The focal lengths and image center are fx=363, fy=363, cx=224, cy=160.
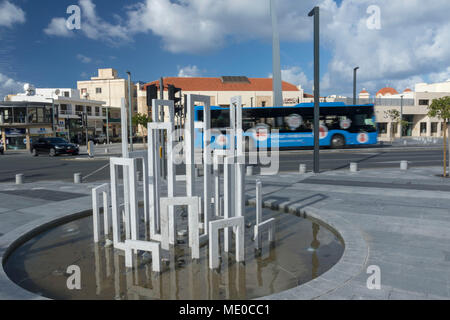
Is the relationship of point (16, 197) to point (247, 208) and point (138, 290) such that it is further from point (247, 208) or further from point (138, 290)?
point (138, 290)

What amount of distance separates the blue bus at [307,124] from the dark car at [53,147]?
33.1 ft

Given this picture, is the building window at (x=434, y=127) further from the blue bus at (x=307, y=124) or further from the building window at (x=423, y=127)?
A: the blue bus at (x=307, y=124)

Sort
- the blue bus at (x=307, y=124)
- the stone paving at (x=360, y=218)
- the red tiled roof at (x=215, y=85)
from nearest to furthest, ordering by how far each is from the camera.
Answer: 1. the stone paving at (x=360, y=218)
2. the blue bus at (x=307, y=124)
3. the red tiled roof at (x=215, y=85)

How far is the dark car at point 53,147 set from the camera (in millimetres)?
27472

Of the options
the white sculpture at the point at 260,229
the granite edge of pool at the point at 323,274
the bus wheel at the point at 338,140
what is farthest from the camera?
the bus wheel at the point at 338,140

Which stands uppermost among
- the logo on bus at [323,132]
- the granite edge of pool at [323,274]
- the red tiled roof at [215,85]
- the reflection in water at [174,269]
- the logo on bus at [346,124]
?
the red tiled roof at [215,85]

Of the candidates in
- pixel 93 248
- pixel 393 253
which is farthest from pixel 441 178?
pixel 93 248

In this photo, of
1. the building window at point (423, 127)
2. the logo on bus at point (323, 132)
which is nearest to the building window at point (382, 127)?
the building window at point (423, 127)

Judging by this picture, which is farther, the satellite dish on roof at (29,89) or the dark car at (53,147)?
the satellite dish on roof at (29,89)

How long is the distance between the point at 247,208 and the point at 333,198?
223cm

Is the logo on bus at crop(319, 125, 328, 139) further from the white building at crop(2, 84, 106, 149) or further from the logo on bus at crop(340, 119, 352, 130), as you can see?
the white building at crop(2, 84, 106, 149)

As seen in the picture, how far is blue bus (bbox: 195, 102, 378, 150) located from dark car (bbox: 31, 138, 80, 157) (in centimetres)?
1008

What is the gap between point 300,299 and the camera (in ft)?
12.3

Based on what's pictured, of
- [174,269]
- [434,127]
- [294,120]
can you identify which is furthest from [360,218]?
[434,127]
